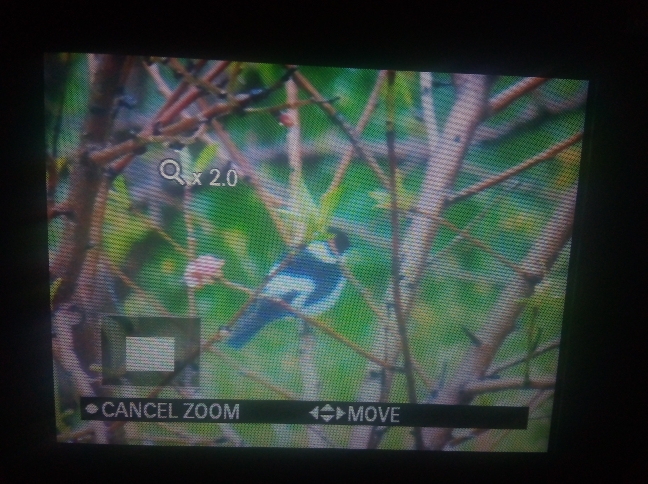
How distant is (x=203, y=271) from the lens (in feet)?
2.28

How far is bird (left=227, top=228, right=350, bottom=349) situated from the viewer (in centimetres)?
70

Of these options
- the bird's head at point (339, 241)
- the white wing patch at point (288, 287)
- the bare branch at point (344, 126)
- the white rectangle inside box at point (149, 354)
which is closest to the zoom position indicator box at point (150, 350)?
the white rectangle inside box at point (149, 354)

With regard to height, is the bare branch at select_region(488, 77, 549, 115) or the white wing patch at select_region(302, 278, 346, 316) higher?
the bare branch at select_region(488, 77, 549, 115)

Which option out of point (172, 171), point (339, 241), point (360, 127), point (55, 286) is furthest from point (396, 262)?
point (55, 286)

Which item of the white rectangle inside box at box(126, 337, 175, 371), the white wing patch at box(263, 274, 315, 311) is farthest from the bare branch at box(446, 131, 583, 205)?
the white rectangle inside box at box(126, 337, 175, 371)

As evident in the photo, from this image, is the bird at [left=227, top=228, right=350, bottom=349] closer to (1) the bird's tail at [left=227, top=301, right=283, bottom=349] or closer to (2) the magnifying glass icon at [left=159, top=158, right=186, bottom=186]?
(1) the bird's tail at [left=227, top=301, right=283, bottom=349]

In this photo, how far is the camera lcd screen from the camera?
26.4 inches

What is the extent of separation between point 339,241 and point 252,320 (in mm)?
171

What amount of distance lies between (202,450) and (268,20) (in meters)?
0.63

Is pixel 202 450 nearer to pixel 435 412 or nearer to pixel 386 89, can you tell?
pixel 435 412

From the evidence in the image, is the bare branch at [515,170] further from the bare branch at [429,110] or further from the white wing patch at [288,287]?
the white wing patch at [288,287]

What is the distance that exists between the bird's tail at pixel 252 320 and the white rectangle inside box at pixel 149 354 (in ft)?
0.30

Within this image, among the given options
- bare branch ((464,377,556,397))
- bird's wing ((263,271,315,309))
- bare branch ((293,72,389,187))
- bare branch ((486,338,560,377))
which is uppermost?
bare branch ((293,72,389,187))

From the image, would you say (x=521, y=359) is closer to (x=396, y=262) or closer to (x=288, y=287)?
(x=396, y=262)
